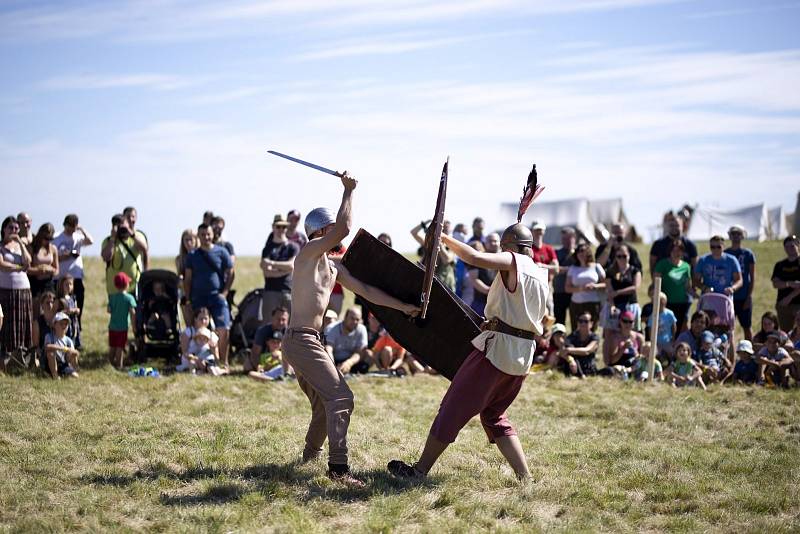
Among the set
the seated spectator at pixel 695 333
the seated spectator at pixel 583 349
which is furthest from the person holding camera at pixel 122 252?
the seated spectator at pixel 695 333

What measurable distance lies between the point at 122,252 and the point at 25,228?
3.97ft

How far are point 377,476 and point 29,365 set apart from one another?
5.91 meters

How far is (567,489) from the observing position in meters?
6.55

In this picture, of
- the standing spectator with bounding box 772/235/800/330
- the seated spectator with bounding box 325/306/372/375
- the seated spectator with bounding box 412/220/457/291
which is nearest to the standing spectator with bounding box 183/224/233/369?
the seated spectator with bounding box 325/306/372/375

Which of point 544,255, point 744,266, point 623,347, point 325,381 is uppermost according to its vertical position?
point 544,255

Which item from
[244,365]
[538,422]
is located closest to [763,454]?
[538,422]

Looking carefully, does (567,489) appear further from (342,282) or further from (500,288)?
(342,282)

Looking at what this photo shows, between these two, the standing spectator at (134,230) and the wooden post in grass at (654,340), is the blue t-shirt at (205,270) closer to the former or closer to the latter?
the standing spectator at (134,230)

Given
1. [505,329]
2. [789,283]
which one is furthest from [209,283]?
[789,283]

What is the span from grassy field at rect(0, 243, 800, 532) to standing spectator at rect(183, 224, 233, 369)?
1.13m

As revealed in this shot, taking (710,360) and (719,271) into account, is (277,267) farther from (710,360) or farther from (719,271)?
(719,271)

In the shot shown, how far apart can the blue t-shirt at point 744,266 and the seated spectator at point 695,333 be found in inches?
43.1

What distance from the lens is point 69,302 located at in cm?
1171

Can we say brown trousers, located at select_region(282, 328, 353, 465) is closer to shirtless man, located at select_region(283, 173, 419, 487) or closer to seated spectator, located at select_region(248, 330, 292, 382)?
shirtless man, located at select_region(283, 173, 419, 487)
